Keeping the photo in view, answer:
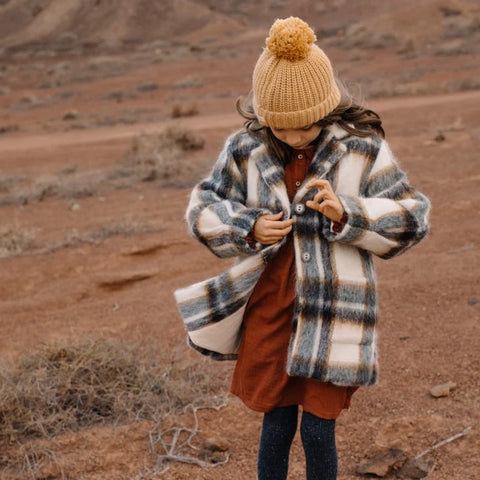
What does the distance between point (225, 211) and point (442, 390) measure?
188 centimetres

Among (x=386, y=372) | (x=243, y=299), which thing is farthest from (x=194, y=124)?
(x=243, y=299)

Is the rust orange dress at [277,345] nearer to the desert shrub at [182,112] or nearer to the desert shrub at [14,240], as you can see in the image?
the desert shrub at [14,240]

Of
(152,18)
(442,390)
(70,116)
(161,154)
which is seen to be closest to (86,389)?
(442,390)

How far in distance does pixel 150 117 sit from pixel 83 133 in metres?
1.92

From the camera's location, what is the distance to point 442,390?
365cm

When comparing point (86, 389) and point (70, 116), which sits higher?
point (86, 389)

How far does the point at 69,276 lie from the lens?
21.4 feet

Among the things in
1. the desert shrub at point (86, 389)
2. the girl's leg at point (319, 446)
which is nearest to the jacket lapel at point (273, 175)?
the girl's leg at point (319, 446)

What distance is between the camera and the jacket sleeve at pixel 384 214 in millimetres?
2150

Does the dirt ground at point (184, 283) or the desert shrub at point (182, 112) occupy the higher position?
the dirt ground at point (184, 283)

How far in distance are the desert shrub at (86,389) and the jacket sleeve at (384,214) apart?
178cm

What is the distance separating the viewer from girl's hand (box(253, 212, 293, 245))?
2.17 m

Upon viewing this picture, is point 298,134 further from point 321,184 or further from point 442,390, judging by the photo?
point 442,390

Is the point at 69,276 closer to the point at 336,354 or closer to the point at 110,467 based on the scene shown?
the point at 110,467
